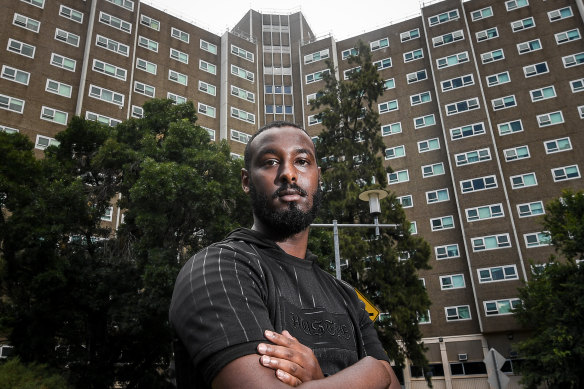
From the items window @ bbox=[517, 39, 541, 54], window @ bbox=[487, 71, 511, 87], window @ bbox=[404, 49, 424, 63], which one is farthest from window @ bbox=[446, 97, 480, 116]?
window @ bbox=[404, 49, 424, 63]

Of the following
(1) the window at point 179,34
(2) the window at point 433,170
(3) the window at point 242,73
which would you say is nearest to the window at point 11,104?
(1) the window at point 179,34

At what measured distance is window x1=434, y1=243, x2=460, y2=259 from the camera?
40.9 metres

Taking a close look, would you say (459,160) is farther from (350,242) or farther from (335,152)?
(350,242)

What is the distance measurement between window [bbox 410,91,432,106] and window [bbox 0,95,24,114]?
37226 millimetres

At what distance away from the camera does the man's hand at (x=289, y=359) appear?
5.16 feet

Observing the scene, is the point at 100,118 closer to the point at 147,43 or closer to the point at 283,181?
the point at 147,43

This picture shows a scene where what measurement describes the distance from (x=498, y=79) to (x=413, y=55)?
9765 mm

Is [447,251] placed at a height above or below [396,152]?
below

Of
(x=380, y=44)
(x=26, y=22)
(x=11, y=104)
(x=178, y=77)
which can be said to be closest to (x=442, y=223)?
(x=380, y=44)

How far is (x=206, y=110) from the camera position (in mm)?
47281

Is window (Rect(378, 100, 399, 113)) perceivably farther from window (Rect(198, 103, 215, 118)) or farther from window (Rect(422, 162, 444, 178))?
window (Rect(198, 103, 215, 118))

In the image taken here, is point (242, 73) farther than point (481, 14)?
Yes

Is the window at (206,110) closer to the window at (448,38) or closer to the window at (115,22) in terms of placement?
the window at (115,22)

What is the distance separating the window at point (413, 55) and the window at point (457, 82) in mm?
5103
